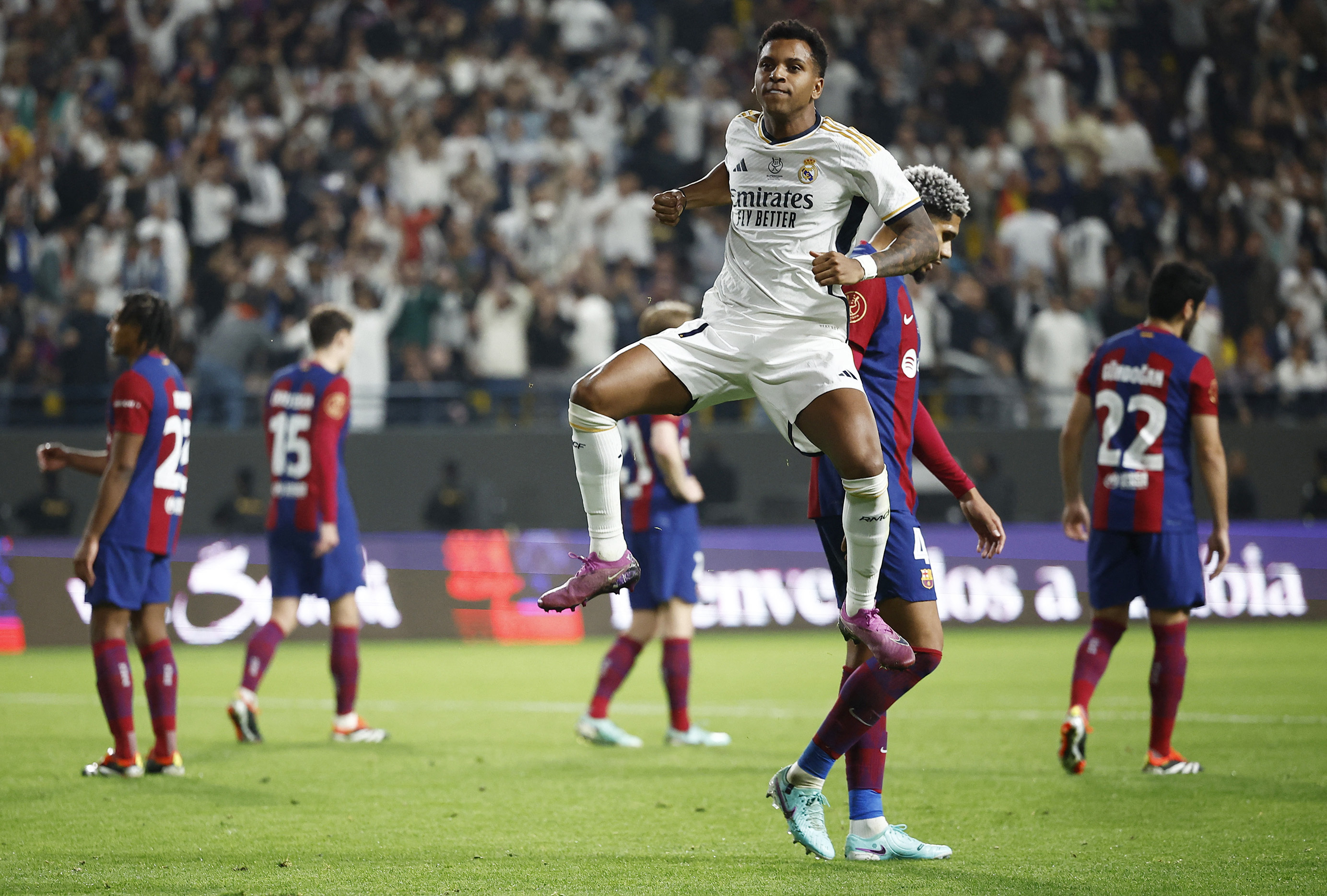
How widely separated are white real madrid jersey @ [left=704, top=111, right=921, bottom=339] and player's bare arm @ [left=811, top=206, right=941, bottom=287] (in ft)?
0.18

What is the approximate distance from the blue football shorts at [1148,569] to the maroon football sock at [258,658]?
4.36 meters

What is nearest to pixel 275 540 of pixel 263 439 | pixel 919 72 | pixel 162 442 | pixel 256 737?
pixel 256 737

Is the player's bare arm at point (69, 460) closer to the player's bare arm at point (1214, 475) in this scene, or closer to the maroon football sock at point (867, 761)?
the maroon football sock at point (867, 761)

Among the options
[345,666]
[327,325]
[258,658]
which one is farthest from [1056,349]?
[258,658]

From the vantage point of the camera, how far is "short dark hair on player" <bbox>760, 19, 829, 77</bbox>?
482 centimetres

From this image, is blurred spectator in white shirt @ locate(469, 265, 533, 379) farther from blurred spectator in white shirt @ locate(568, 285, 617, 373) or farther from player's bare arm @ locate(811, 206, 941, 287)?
player's bare arm @ locate(811, 206, 941, 287)

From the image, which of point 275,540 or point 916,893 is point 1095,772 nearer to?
point 916,893

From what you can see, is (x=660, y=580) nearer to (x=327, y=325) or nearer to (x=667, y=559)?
(x=667, y=559)

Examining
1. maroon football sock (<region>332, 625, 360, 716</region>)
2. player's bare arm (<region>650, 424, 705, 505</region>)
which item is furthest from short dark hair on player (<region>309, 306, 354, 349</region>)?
player's bare arm (<region>650, 424, 705, 505</region>)

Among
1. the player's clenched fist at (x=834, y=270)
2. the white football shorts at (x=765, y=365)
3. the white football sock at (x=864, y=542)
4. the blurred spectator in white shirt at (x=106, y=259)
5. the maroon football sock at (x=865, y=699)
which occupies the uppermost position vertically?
the blurred spectator in white shirt at (x=106, y=259)

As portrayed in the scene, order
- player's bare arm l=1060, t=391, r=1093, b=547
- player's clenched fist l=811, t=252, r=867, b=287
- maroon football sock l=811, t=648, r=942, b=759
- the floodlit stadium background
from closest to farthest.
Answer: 1. player's clenched fist l=811, t=252, r=867, b=287
2. maroon football sock l=811, t=648, r=942, b=759
3. player's bare arm l=1060, t=391, r=1093, b=547
4. the floodlit stadium background

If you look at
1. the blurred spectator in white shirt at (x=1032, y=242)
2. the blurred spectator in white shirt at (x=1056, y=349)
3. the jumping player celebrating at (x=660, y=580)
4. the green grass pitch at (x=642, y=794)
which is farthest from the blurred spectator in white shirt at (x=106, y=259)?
the blurred spectator in white shirt at (x=1032, y=242)

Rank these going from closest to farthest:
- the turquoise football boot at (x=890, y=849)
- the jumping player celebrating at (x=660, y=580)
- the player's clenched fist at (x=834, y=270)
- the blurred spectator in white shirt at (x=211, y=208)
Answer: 1. the player's clenched fist at (x=834, y=270)
2. the turquoise football boot at (x=890, y=849)
3. the jumping player celebrating at (x=660, y=580)
4. the blurred spectator in white shirt at (x=211, y=208)

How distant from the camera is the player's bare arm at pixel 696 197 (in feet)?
16.7
